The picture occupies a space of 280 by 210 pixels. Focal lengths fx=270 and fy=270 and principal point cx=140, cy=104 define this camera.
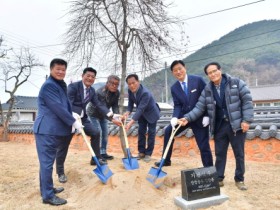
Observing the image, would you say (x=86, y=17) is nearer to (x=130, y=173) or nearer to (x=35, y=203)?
(x=130, y=173)

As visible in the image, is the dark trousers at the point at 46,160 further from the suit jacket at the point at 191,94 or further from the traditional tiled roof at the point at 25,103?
the traditional tiled roof at the point at 25,103

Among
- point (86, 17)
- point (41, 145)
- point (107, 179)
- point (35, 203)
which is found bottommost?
point (35, 203)

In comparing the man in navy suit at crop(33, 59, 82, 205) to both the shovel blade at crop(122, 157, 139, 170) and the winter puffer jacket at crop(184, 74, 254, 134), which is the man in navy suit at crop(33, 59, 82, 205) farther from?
the winter puffer jacket at crop(184, 74, 254, 134)

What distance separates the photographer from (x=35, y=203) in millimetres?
3547

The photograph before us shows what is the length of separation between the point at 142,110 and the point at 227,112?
5.07ft

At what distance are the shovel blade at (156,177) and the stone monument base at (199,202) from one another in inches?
19.5

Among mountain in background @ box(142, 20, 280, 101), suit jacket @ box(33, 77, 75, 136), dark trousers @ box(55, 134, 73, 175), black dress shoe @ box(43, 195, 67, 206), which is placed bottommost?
black dress shoe @ box(43, 195, 67, 206)

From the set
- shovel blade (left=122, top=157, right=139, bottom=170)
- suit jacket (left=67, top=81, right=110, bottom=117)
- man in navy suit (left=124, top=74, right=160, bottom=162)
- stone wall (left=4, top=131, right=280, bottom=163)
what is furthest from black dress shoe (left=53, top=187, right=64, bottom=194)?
stone wall (left=4, top=131, right=280, bottom=163)

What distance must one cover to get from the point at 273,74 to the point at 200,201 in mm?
48535

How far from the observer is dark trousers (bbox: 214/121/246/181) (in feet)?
11.9

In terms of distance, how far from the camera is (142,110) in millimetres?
4695

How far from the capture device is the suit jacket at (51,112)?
136 inches

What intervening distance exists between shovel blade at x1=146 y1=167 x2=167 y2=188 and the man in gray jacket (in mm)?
817

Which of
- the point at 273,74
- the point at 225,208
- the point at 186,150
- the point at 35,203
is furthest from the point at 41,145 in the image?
the point at 273,74
